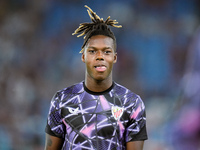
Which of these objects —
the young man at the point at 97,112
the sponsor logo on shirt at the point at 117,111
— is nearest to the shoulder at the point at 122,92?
the young man at the point at 97,112

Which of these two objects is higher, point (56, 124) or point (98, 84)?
point (98, 84)

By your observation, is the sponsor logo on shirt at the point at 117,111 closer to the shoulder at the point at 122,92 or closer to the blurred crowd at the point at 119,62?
the shoulder at the point at 122,92

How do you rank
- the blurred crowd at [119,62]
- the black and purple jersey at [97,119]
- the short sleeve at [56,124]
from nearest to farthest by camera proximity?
the black and purple jersey at [97,119], the short sleeve at [56,124], the blurred crowd at [119,62]

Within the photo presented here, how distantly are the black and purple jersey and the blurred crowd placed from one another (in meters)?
Answer: 1.87

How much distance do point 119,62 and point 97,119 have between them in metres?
2.04

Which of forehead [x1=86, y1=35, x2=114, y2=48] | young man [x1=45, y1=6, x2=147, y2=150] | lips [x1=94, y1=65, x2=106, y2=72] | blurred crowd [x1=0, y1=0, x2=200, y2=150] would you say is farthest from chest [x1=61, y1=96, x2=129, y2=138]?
blurred crowd [x1=0, y1=0, x2=200, y2=150]

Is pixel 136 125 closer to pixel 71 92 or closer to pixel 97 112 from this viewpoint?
pixel 97 112

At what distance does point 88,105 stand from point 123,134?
0.29 meters

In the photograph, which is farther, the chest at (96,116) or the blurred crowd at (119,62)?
the blurred crowd at (119,62)

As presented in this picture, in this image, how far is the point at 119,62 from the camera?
4.07m

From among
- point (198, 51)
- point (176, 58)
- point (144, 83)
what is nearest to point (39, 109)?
point (144, 83)

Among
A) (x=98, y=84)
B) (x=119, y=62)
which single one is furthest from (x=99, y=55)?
(x=119, y=62)

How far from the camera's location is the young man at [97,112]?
6.79ft

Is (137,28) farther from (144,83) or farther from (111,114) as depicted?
(111,114)
